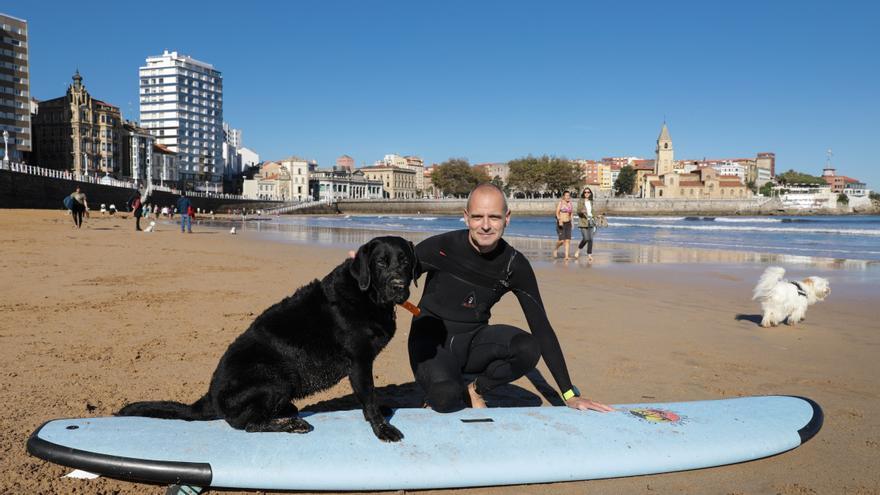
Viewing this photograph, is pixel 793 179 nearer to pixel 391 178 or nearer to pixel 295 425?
pixel 391 178

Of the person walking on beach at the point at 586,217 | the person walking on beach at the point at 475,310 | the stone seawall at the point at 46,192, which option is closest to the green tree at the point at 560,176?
the stone seawall at the point at 46,192

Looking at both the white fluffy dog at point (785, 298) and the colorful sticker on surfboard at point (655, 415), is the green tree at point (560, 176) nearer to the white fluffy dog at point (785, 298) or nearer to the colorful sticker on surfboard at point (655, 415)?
the white fluffy dog at point (785, 298)

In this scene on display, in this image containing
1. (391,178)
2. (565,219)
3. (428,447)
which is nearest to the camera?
(428,447)

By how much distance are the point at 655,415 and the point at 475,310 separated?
4.18 feet

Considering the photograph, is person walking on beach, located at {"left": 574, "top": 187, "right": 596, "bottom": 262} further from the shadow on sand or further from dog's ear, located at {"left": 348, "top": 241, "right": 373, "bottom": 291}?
dog's ear, located at {"left": 348, "top": 241, "right": 373, "bottom": 291}

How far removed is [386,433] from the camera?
9.75ft

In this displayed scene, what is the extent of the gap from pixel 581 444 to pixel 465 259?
138 centimetres

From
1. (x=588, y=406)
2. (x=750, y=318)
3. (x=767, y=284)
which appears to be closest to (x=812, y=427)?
(x=588, y=406)

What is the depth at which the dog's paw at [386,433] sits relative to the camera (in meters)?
2.96

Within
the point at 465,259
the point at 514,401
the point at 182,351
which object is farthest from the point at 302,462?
the point at 182,351

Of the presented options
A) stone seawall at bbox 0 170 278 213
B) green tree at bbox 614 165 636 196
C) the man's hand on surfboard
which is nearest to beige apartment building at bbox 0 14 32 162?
stone seawall at bbox 0 170 278 213

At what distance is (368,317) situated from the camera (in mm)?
3072

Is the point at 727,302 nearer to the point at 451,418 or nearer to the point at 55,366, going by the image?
the point at 451,418

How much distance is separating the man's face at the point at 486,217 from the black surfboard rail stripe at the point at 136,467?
200cm
